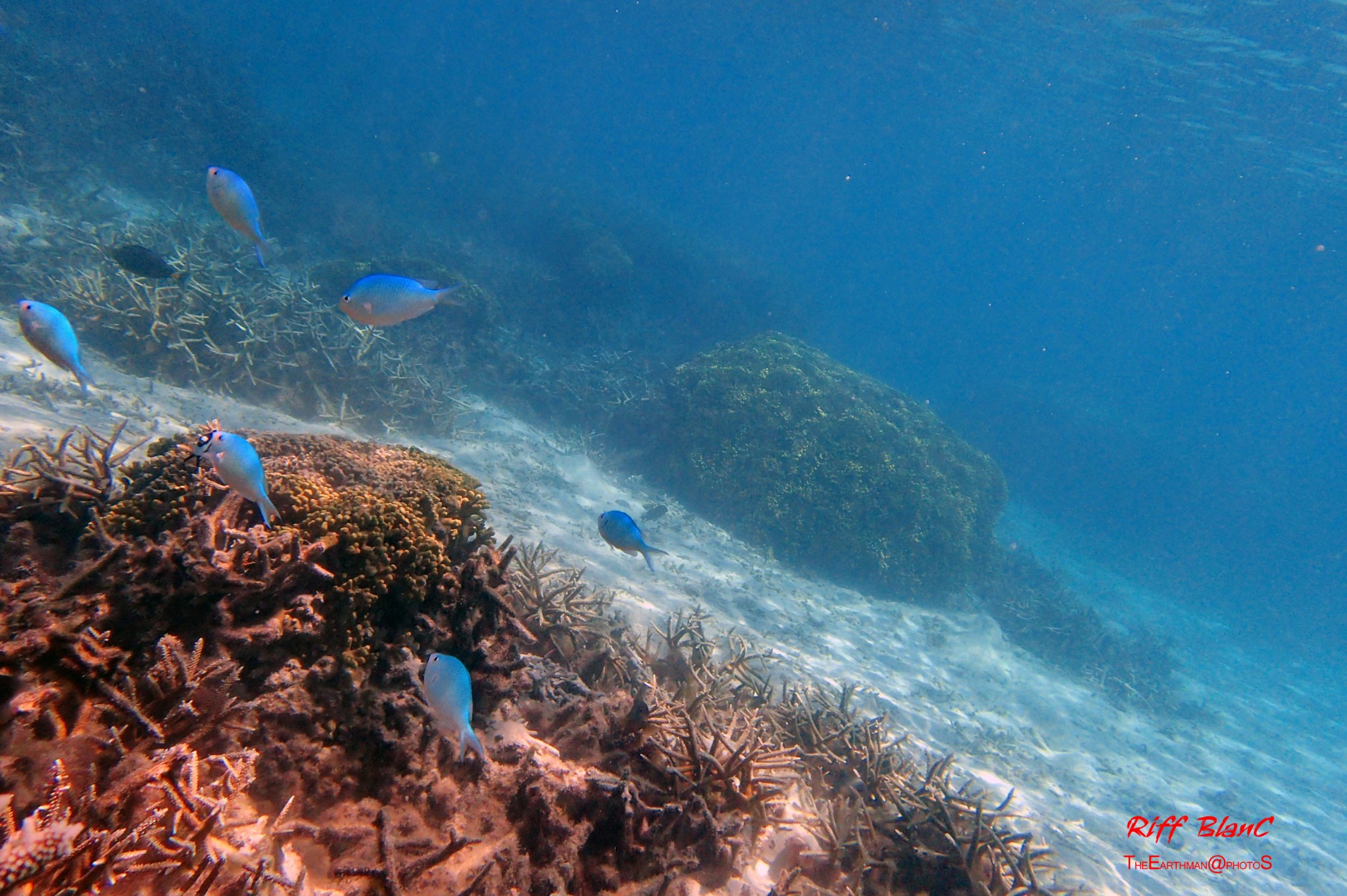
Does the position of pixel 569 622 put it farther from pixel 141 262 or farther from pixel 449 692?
pixel 141 262

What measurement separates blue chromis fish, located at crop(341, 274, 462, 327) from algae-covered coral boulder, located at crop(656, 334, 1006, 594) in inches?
380

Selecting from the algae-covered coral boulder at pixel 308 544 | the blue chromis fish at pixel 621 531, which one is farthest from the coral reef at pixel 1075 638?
the algae-covered coral boulder at pixel 308 544

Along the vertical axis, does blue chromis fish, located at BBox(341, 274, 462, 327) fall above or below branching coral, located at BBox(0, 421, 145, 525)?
above

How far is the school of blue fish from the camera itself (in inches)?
88.7

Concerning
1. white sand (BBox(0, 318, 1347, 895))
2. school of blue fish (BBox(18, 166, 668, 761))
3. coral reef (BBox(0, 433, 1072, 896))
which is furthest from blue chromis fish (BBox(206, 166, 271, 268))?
white sand (BBox(0, 318, 1347, 895))

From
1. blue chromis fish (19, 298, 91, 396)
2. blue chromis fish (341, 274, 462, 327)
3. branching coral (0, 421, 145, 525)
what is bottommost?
branching coral (0, 421, 145, 525)

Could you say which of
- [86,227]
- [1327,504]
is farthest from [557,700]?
[1327,504]

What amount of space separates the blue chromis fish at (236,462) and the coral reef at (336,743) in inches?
10.6

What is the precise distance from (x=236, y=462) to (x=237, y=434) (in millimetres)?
1264

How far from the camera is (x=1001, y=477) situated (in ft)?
52.9

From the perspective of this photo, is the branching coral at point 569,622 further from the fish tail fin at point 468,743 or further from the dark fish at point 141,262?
the dark fish at point 141,262

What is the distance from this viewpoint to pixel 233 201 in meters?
3.58

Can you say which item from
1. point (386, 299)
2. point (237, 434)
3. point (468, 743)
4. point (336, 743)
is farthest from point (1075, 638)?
point (237, 434)

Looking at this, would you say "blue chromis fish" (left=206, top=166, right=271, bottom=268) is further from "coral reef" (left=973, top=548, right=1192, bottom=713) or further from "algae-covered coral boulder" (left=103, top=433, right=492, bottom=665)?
"coral reef" (left=973, top=548, right=1192, bottom=713)
